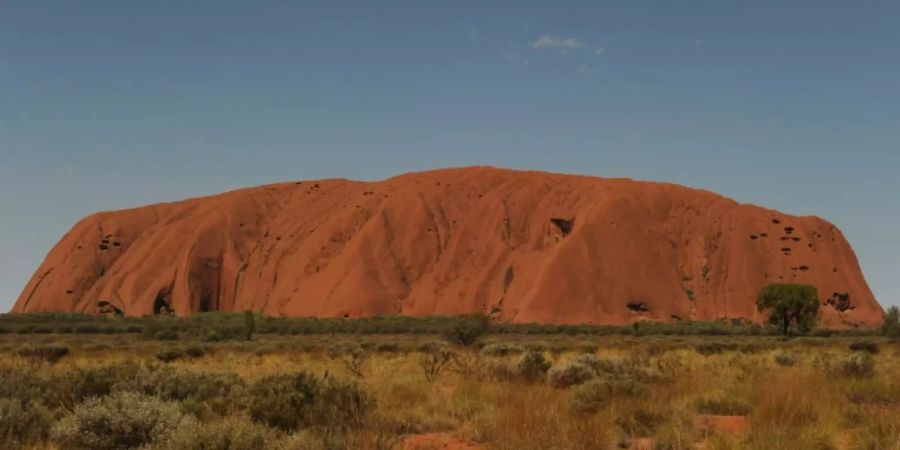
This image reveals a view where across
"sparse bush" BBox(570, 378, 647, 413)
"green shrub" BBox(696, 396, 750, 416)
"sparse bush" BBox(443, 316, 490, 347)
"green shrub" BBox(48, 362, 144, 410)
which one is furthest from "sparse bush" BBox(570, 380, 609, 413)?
"sparse bush" BBox(443, 316, 490, 347)

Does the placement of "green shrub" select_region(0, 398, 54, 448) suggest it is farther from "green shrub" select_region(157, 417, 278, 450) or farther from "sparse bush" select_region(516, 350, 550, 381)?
"sparse bush" select_region(516, 350, 550, 381)

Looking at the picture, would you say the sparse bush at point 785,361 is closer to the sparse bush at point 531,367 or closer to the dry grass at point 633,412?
the dry grass at point 633,412

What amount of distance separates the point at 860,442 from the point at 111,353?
2992cm

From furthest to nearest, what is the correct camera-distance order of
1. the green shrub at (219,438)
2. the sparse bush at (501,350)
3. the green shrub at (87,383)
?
the sparse bush at (501,350)
the green shrub at (87,383)
the green shrub at (219,438)

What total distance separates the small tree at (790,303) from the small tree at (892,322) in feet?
21.2

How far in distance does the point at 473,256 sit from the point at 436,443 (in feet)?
298

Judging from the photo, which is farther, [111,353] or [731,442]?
[111,353]

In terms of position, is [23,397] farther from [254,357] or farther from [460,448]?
[254,357]

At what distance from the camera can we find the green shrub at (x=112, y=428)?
24.8 ft

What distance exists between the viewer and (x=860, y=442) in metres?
7.41

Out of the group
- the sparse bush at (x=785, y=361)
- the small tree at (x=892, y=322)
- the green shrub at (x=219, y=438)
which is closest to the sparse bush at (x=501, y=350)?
the sparse bush at (x=785, y=361)

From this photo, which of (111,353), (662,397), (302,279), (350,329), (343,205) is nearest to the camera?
(662,397)

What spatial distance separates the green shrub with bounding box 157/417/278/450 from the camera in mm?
6297

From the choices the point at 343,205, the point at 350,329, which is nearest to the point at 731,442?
the point at 350,329
